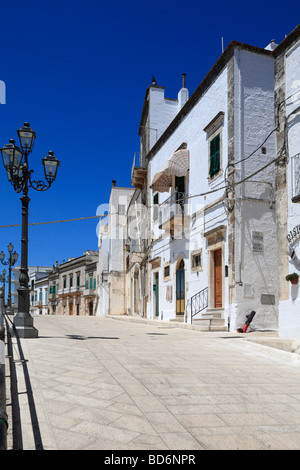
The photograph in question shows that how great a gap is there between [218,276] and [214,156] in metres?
3.99

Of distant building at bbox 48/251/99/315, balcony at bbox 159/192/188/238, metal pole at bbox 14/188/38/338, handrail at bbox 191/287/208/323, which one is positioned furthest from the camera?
distant building at bbox 48/251/99/315

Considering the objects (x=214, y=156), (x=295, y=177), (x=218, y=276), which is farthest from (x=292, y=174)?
(x=218, y=276)

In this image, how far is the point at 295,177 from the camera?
1020cm

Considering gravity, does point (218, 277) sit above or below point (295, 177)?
below

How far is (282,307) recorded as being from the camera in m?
10.9

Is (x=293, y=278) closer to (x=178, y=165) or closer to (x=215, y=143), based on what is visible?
(x=215, y=143)

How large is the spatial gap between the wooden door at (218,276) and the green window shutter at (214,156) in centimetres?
266

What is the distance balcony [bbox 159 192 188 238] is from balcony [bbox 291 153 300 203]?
7.30 metres

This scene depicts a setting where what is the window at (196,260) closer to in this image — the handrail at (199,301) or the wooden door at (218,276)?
the handrail at (199,301)

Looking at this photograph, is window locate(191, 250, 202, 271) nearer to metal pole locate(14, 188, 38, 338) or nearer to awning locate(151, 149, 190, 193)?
awning locate(151, 149, 190, 193)

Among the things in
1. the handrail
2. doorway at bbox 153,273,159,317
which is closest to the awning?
the handrail

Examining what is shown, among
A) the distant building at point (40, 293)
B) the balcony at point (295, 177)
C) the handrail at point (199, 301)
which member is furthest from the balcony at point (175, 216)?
the distant building at point (40, 293)

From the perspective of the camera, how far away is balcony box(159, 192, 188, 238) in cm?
1825
